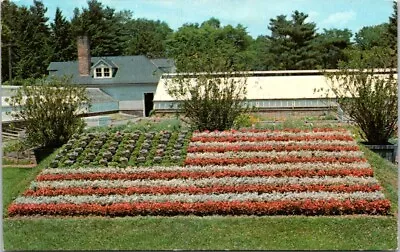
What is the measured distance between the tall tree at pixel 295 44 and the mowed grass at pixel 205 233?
2735 cm

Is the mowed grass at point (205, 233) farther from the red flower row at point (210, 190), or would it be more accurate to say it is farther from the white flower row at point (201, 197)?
the red flower row at point (210, 190)

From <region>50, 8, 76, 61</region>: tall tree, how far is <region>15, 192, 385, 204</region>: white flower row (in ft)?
98.7

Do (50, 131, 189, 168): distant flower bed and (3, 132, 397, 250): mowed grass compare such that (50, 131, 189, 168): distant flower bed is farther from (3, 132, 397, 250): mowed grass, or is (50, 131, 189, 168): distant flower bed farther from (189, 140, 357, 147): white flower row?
(3, 132, 397, 250): mowed grass

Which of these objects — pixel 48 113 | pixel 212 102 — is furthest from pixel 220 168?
pixel 48 113

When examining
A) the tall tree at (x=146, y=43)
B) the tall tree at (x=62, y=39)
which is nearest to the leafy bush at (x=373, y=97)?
the tall tree at (x=62, y=39)

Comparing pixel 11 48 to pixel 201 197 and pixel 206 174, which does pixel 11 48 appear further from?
pixel 201 197

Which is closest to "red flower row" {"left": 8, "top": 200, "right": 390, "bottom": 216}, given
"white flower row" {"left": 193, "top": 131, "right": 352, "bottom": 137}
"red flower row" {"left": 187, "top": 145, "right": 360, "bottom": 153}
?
"red flower row" {"left": 187, "top": 145, "right": 360, "bottom": 153}

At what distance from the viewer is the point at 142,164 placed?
429 inches

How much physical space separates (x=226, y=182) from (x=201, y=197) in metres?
0.90

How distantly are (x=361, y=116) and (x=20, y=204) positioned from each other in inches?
301

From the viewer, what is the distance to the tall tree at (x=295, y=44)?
35.0 metres

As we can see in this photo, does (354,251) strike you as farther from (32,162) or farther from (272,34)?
(272,34)

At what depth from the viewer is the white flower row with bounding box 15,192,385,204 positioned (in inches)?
341

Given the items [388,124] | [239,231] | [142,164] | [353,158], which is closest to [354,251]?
[239,231]
